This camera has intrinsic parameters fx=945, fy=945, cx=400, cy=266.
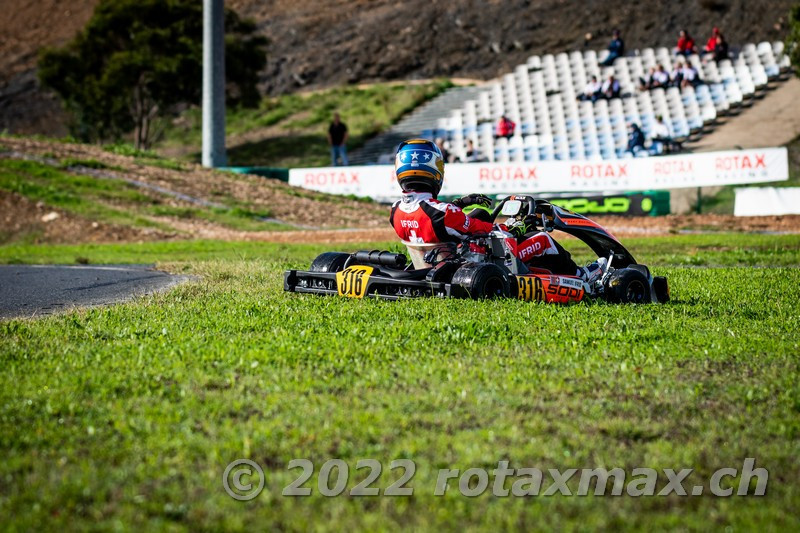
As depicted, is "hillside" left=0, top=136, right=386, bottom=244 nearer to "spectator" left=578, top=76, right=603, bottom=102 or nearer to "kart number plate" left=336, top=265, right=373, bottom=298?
"spectator" left=578, top=76, right=603, bottom=102

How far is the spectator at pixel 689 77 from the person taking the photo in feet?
117

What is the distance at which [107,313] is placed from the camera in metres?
8.15

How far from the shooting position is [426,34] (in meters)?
56.8

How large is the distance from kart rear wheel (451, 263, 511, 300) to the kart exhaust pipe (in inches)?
31.6

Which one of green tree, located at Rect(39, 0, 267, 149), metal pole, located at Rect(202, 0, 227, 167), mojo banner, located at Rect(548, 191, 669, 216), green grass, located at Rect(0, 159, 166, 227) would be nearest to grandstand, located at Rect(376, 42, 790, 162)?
mojo banner, located at Rect(548, 191, 669, 216)

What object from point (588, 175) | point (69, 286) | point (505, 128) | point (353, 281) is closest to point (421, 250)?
point (353, 281)

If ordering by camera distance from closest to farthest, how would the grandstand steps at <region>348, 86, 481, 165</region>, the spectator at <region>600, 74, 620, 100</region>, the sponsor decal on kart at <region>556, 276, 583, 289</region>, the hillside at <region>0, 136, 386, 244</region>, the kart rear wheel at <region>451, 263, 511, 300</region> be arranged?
the kart rear wheel at <region>451, 263, 511, 300</region>
the sponsor decal on kart at <region>556, 276, 583, 289</region>
the hillside at <region>0, 136, 386, 244</region>
the spectator at <region>600, 74, 620, 100</region>
the grandstand steps at <region>348, 86, 481, 165</region>

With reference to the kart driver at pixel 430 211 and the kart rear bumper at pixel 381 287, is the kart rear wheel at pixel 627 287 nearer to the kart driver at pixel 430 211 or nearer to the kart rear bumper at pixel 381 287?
the kart driver at pixel 430 211

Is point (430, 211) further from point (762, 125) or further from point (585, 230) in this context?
point (762, 125)

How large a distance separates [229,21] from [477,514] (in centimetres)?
4957

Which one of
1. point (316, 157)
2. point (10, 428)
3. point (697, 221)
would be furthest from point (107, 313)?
point (316, 157)

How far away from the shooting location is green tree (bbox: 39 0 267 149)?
46750 millimetres

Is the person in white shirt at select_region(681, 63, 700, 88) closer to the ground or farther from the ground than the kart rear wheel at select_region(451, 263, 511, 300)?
farther from the ground

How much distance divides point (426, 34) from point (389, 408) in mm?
54027
